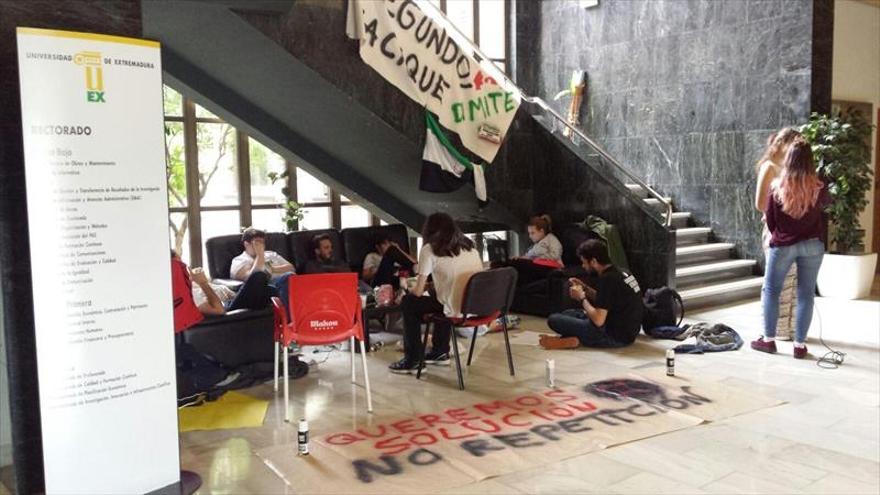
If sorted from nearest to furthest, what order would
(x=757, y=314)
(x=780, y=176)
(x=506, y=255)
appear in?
(x=780, y=176) < (x=757, y=314) < (x=506, y=255)

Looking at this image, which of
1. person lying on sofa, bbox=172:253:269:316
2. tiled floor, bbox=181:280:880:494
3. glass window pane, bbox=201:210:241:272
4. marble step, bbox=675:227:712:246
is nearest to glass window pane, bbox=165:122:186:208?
glass window pane, bbox=201:210:241:272

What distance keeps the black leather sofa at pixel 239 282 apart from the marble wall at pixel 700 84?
3.89 meters

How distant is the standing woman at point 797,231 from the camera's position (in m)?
5.98

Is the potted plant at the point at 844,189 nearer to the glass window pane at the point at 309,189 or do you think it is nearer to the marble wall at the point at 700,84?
the marble wall at the point at 700,84

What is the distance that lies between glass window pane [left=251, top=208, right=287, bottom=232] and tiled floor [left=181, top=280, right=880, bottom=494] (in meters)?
3.98

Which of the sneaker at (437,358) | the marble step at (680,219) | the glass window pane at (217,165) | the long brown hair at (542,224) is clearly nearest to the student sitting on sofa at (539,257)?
the long brown hair at (542,224)

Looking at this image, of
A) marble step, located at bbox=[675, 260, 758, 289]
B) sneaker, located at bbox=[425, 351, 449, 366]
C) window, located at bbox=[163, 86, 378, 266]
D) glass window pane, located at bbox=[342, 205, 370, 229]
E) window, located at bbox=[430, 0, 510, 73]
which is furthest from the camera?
window, located at bbox=[430, 0, 510, 73]

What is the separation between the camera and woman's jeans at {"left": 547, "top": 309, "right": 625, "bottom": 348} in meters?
6.53

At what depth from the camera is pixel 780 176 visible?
6.11 metres

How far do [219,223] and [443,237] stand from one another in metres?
4.95

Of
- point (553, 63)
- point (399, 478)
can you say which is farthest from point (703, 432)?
point (553, 63)

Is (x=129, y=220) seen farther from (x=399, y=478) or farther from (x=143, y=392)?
(x=399, y=478)

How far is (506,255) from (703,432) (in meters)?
5.08

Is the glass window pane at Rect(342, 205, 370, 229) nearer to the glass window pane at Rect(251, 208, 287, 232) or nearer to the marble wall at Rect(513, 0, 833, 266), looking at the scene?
the glass window pane at Rect(251, 208, 287, 232)
